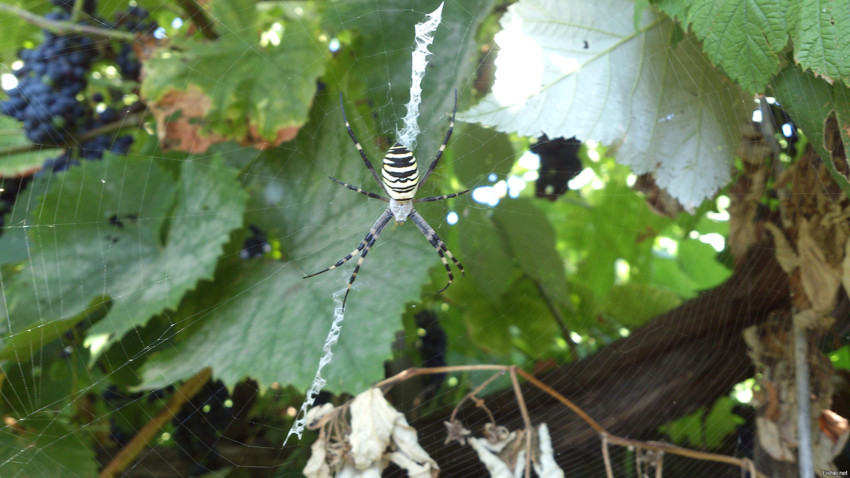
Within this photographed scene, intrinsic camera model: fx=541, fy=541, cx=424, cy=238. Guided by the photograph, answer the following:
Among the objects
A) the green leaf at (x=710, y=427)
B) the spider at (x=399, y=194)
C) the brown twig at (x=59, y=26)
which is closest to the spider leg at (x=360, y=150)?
the spider at (x=399, y=194)

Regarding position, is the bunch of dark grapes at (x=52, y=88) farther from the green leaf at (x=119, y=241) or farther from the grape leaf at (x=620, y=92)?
the grape leaf at (x=620, y=92)

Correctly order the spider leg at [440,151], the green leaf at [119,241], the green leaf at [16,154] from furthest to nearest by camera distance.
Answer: the green leaf at [16,154] → the spider leg at [440,151] → the green leaf at [119,241]

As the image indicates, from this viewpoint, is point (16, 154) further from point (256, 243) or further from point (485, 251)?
point (485, 251)

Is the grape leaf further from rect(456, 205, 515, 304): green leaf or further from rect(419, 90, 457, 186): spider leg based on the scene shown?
rect(456, 205, 515, 304): green leaf

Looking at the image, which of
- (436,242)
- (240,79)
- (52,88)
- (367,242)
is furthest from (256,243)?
(52,88)

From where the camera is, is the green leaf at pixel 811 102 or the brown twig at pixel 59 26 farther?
the brown twig at pixel 59 26

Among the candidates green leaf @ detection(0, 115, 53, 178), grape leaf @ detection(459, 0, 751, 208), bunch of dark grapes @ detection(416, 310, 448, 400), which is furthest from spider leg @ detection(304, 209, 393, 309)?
green leaf @ detection(0, 115, 53, 178)

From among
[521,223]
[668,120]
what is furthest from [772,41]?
[521,223]

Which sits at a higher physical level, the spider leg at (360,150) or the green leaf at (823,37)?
the green leaf at (823,37)
